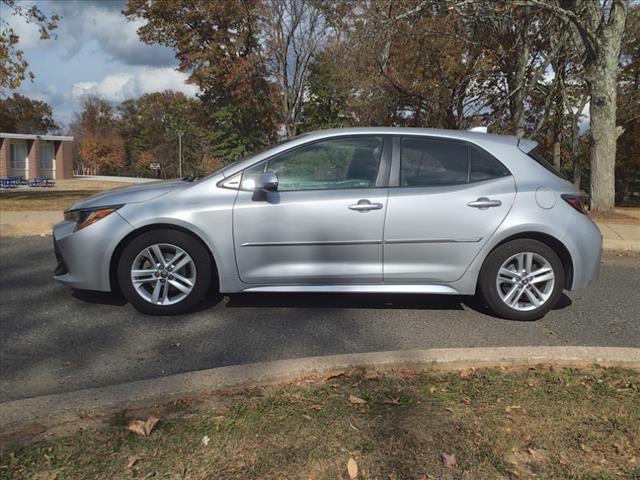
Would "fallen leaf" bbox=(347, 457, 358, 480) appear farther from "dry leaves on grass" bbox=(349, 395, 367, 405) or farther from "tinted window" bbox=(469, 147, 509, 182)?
A: "tinted window" bbox=(469, 147, 509, 182)

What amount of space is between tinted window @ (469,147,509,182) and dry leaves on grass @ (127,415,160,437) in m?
3.31

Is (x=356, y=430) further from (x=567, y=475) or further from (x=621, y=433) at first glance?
(x=621, y=433)

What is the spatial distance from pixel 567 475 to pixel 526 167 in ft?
10.2

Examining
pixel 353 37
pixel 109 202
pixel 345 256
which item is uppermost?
pixel 353 37

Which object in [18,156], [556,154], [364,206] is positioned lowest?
[364,206]

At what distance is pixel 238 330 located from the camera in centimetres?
451

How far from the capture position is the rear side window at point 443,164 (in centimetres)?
480

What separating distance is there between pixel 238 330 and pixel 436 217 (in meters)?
1.87

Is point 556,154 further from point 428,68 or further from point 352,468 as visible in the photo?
point 352,468

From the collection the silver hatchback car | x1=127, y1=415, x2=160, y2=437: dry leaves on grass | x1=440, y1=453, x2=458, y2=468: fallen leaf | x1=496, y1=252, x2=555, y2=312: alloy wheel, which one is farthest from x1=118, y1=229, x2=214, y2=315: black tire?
x1=440, y1=453, x2=458, y2=468: fallen leaf

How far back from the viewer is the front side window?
475cm

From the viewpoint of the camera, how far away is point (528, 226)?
4699 millimetres

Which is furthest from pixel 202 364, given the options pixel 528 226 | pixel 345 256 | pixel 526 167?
pixel 526 167

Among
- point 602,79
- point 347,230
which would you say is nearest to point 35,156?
point 602,79
